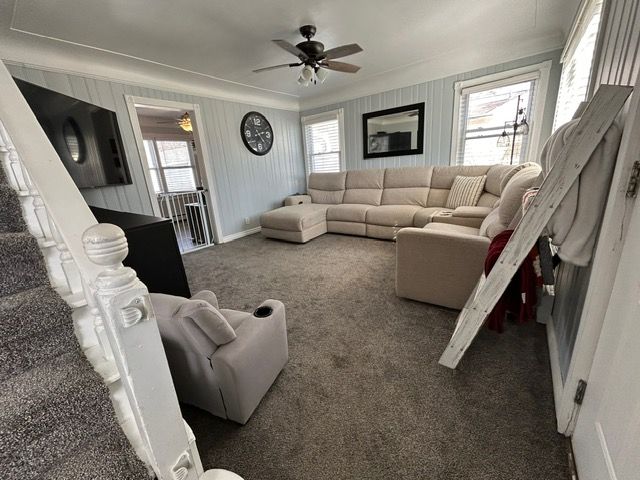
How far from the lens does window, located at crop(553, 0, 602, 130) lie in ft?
6.13

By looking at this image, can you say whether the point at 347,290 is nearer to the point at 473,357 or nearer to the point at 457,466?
the point at 473,357

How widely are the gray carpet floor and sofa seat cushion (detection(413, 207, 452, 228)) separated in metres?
1.61

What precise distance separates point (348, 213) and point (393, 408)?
3207mm

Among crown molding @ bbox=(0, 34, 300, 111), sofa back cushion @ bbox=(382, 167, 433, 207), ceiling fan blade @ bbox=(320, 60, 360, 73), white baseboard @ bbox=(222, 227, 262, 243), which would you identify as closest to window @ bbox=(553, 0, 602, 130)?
sofa back cushion @ bbox=(382, 167, 433, 207)

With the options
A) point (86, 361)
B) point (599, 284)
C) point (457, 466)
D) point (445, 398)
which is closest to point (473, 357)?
point (445, 398)

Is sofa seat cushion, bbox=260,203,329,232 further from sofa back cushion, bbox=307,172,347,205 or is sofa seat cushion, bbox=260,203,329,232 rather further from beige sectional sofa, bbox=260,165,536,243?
sofa back cushion, bbox=307,172,347,205

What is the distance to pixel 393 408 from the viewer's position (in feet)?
4.20

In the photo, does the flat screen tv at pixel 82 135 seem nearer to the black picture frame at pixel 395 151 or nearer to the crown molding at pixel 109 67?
the crown molding at pixel 109 67

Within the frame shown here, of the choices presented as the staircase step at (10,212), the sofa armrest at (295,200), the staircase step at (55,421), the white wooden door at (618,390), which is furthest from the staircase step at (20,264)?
the sofa armrest at (295,200)

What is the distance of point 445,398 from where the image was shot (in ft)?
4.30

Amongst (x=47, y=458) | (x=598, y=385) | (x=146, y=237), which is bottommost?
(x=598, y=385)

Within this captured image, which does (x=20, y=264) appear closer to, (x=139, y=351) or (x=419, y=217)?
(x=139, y=351)

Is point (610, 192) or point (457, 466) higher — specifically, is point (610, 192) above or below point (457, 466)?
above

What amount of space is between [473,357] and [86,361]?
73.6 inches
